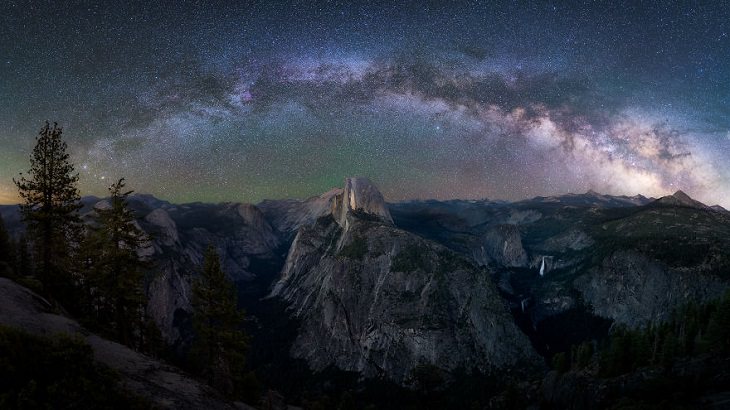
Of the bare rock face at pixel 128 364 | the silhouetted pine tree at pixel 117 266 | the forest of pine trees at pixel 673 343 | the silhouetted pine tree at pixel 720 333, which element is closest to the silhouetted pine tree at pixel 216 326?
the silhouetted pine tree at pixel 117 266

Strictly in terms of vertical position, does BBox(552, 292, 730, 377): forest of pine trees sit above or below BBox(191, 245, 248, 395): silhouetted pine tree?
below

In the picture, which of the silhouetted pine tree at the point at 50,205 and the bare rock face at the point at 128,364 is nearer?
the bare rock face at the point at 128,364

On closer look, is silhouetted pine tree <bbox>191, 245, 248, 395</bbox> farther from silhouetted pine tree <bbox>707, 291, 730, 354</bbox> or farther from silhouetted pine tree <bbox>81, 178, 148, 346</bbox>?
silhouetted pine tree <bbox>707, 291, 730, 354</bbox>

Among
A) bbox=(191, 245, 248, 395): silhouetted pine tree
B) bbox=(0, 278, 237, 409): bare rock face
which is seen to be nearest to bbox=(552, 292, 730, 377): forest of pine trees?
bbox=(191, 245, 248, 395): silhouetted pine tree

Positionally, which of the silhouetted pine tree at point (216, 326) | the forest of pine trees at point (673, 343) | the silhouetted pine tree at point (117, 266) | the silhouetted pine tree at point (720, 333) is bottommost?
the forest of pine trees at point (673, 343)

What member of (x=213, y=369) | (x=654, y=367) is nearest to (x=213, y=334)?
(x=213, y=369)

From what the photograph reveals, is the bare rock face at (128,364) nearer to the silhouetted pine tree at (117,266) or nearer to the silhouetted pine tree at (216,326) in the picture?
the silhouetted pine tree at (117,266)
